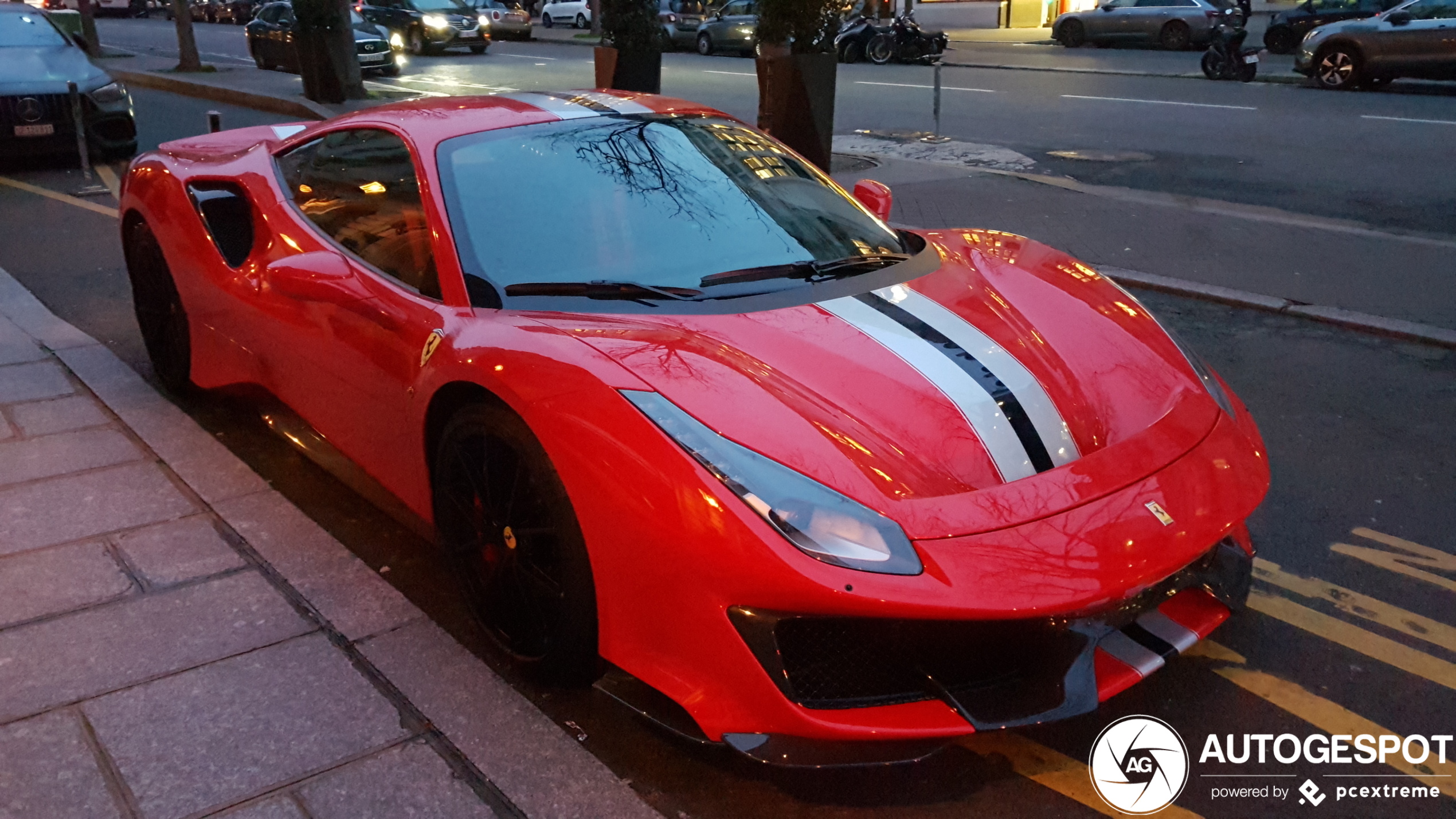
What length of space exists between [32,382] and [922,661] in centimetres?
449

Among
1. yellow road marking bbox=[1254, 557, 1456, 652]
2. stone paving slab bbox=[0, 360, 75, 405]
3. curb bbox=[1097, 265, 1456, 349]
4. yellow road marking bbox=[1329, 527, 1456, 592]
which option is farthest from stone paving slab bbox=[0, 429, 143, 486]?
curb bbox=[1097, 265, 1456, 349]

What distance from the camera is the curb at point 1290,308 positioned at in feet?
18.1

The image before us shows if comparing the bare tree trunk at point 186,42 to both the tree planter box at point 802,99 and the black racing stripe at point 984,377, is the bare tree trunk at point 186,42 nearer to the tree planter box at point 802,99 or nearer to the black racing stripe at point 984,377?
the tree planter box at point 802,99

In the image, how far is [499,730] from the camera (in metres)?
2.60

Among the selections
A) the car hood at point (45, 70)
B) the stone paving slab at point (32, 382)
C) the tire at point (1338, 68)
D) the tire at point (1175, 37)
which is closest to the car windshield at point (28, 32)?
the car hood at point (45, 70)

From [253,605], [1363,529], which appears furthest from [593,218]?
[1363,529]

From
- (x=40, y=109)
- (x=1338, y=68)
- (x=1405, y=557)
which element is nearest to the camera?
(x=1405, y=557)

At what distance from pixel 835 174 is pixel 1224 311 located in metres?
4.77

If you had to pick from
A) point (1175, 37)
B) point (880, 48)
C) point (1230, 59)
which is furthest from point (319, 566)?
point (1175, 37)

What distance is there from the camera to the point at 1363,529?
362 cm

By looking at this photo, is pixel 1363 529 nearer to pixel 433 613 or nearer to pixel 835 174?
pixel 433 613

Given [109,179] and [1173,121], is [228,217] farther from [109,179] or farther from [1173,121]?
[1173,121]

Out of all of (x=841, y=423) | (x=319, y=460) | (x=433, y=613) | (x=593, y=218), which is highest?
(x=593, y=218)

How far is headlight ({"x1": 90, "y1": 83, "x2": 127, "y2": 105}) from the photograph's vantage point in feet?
36.6
